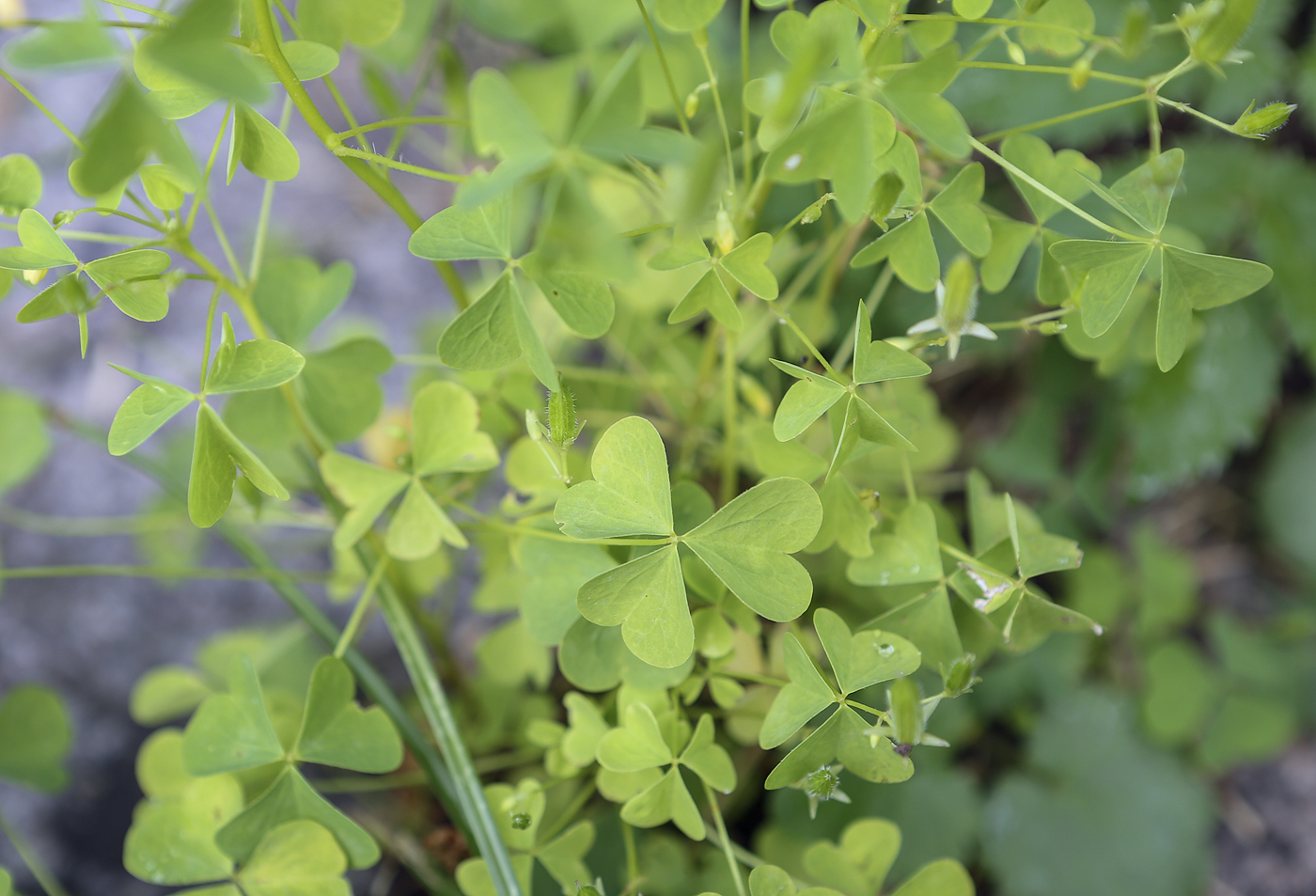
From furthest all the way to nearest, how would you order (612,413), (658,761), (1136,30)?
1. (612,413)
2. (658,761)
3. (1136,30)

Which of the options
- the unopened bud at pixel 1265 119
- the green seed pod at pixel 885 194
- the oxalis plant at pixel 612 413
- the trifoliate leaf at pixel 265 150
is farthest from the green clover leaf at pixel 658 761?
the unopened bud at pixel 1265 119

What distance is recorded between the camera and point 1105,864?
141 cm

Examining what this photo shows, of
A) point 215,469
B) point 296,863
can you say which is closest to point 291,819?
point 296,863

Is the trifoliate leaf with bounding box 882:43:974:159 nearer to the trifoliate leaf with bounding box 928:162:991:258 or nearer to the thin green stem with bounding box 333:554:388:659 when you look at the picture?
the trifoliate leaf with bounding box 928:162:991:258

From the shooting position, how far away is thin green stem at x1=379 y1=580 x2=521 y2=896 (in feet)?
2.73

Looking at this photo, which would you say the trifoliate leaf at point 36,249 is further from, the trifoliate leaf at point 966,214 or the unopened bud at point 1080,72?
the unopened bud at point 1080,72

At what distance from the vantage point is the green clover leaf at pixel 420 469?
2.88 feet

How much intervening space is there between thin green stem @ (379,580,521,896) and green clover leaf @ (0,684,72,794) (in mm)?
610

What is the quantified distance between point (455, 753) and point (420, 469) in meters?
0.34

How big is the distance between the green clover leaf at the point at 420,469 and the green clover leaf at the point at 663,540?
19cm

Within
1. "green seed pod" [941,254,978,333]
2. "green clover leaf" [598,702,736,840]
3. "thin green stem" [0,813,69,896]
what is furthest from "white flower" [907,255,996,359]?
"thin green stem" [0,813,69,896]

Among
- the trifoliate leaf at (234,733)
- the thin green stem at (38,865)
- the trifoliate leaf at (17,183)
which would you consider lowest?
the thin green stem at (38,865)

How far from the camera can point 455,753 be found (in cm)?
90

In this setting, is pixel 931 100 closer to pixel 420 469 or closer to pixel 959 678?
pixel 959 678
